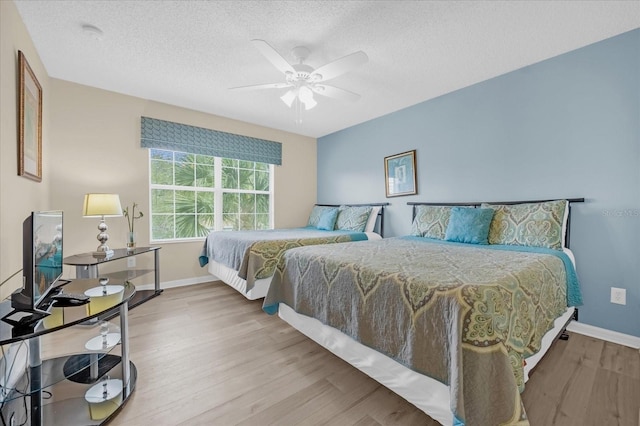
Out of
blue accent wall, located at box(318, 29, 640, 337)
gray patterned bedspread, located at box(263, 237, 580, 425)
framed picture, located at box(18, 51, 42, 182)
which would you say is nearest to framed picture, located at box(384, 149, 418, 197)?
blue accent wall, located at box(318, 29, 640, 337)

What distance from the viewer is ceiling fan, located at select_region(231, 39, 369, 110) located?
193cm

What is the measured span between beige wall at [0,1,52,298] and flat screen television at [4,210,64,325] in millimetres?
519

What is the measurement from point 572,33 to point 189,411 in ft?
12.0

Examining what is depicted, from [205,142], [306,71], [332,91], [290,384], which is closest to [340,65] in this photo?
[306,71]

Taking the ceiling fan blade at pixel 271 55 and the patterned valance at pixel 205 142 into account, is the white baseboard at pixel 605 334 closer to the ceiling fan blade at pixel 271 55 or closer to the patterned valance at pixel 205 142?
the ceiling fan blade at pixel 271 55

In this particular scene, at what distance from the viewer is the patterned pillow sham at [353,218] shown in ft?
12.6

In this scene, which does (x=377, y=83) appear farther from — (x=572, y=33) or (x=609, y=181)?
(x=609, y=181)

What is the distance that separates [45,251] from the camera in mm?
1269

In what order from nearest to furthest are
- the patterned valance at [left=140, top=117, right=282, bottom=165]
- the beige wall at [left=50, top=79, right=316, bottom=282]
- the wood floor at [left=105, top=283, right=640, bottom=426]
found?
the wood floor at [left=105, top=283, right=640, bottom=426] < the beige wall at [left=50, top=79, right=316, bottom=282] < the patterned valance at [left=140, top=117, right=282, bottom=165]

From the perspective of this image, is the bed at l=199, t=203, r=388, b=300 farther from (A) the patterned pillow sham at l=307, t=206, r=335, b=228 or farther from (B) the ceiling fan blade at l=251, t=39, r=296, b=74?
→ (B) the ceiling fan blade at l=251, t=39, r=296, b=74

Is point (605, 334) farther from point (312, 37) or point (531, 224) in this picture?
point (312, 37)

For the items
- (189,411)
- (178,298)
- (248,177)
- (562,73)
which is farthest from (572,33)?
(178,298)

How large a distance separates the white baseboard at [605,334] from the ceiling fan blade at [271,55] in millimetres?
3212

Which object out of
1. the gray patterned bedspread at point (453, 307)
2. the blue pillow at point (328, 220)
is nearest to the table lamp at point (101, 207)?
the gray patterned bedspread at point (453, 307)
